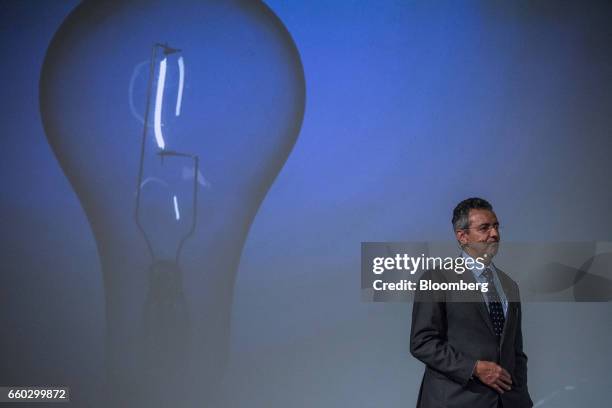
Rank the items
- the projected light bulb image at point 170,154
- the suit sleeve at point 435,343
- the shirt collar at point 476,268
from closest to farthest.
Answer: the suit sleeve at point 435,343 < the shirt collar at point 476,268 < the projected light bulb image at point 170,154

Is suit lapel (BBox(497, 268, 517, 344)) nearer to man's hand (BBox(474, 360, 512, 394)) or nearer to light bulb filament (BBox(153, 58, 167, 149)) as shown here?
man's hand (BBox(474, 360, 512, 394))

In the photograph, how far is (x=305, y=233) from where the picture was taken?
2684 millimetres

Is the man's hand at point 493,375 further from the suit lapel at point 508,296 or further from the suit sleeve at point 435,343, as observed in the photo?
the suit lapel at point 508,296

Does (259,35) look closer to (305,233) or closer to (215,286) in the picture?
(305,233)

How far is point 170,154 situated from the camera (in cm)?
274

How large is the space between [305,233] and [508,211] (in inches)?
30.3

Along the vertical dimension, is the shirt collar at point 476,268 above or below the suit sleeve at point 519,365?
above

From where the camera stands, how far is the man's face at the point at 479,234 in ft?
7.71

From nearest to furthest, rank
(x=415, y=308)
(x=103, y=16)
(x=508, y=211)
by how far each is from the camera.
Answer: (x=415, y=308) → (x=508, y=211) → (x=103, y=16)

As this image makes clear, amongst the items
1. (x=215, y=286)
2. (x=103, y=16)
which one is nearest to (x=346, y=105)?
(x=215, y=286)

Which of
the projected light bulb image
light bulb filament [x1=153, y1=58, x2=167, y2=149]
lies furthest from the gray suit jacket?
light bulb filament [x1=153, y1=58, x2=167, y2=149]

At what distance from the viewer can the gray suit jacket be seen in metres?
2.10

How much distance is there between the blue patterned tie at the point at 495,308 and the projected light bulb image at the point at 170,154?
0.90m

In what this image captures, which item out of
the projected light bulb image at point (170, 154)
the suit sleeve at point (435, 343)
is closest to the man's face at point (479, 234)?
the suit sleeve at point (435, 343)
